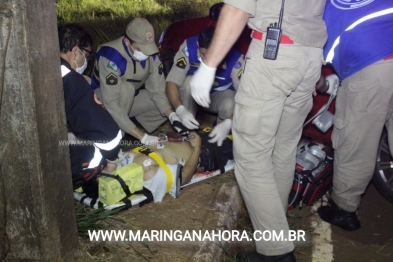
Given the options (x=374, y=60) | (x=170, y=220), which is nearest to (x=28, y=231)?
(x=170, y=220)

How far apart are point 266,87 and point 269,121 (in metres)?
0.18

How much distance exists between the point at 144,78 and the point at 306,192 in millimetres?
1675

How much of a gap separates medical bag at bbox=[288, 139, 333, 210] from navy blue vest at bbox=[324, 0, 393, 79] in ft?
3.37

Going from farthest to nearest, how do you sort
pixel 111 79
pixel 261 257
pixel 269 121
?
pixel 111 79, pixel 261 257, pixel 269 121

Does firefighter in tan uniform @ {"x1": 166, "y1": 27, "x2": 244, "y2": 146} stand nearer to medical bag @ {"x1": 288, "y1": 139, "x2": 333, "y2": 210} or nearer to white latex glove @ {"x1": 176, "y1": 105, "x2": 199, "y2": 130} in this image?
white latex glove @ {"x1": 176, "y1": 105, "x2": 199, "y2": 130}

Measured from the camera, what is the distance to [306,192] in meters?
3.85

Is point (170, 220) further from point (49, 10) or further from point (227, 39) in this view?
point (49, 10)

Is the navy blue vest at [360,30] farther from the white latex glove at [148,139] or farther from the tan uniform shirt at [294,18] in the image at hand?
the white latex glove at [148,139]

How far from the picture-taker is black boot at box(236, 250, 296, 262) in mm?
2771

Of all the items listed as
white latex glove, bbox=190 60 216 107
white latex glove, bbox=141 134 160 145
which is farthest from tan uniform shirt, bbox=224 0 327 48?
white latex glove, bbox=141 134 160 145

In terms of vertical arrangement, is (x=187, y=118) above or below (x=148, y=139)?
above

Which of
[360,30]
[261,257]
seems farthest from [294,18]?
[261,257]

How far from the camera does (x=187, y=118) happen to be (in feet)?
13.2

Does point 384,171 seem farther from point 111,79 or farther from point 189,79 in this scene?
point 111,79
